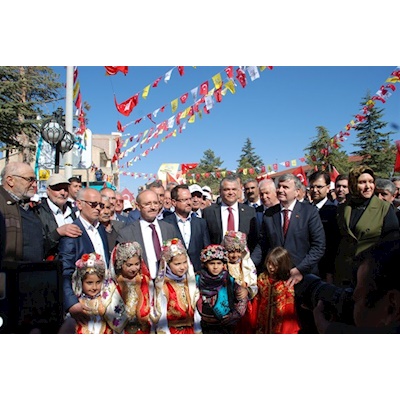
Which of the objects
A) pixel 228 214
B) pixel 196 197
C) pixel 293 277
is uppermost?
pixel 196 197

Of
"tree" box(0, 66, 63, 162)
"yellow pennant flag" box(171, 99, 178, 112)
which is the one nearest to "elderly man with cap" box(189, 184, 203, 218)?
"yellow pennant flag" box(171, 99, 178, 112)

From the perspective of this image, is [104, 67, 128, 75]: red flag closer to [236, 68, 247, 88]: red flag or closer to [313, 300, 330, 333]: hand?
[236, 68, 247, 88]: red flag

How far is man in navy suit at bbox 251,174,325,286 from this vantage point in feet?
12.4

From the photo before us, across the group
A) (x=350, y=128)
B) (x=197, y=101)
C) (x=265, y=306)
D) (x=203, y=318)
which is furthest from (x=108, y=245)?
(x=350, y=128)

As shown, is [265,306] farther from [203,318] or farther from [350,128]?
[350,128]

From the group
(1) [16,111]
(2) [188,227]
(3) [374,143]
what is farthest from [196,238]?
(3) [374,143]

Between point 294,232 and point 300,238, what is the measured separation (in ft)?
0.26

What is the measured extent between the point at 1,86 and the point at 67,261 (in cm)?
788

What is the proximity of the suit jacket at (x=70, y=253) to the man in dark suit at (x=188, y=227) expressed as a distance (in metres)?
0.95

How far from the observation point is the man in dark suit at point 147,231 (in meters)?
3.64

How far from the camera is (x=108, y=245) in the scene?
12.4 ft

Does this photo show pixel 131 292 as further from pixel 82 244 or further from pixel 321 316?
pixel 321 316

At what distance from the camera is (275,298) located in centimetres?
346

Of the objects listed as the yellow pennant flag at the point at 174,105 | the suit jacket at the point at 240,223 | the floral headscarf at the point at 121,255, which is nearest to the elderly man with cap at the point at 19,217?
the floral headscarf at the point at 121,255
